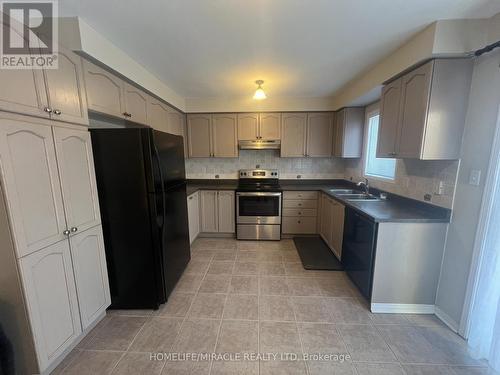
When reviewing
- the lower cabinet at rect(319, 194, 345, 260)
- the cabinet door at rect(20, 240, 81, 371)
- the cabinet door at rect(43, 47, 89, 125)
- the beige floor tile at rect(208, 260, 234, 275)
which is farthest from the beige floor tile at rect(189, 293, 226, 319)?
the cabinet door at rect(43, 47, 89, 125)

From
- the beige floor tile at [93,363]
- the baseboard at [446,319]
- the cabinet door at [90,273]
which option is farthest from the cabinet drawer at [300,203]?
the beige floor tile at [93,363]

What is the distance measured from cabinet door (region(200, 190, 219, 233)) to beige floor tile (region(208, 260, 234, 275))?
0.89m

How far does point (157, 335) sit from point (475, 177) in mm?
2817

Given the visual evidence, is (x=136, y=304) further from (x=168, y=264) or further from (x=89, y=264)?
(x=89, y=264)

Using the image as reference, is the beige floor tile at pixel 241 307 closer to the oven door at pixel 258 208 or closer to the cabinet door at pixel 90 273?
the cabinet door at pixel 90 273

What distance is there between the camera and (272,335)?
1729 millimetres

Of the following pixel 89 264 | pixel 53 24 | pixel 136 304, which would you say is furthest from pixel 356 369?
pixel 53 24

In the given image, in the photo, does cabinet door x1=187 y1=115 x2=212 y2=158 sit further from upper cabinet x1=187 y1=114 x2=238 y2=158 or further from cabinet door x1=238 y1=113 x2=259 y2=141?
cabinet door x1=238 y1=113 x2=259 y2=141

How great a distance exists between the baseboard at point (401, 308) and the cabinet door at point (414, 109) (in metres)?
1.39

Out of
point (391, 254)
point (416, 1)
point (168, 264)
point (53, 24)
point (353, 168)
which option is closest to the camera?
point (416, 1)

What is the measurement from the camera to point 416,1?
1.36 metres

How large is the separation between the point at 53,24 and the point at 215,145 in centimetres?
250

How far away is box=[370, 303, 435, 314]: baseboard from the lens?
77.0 inches

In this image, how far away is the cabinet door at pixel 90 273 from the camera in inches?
62.4
